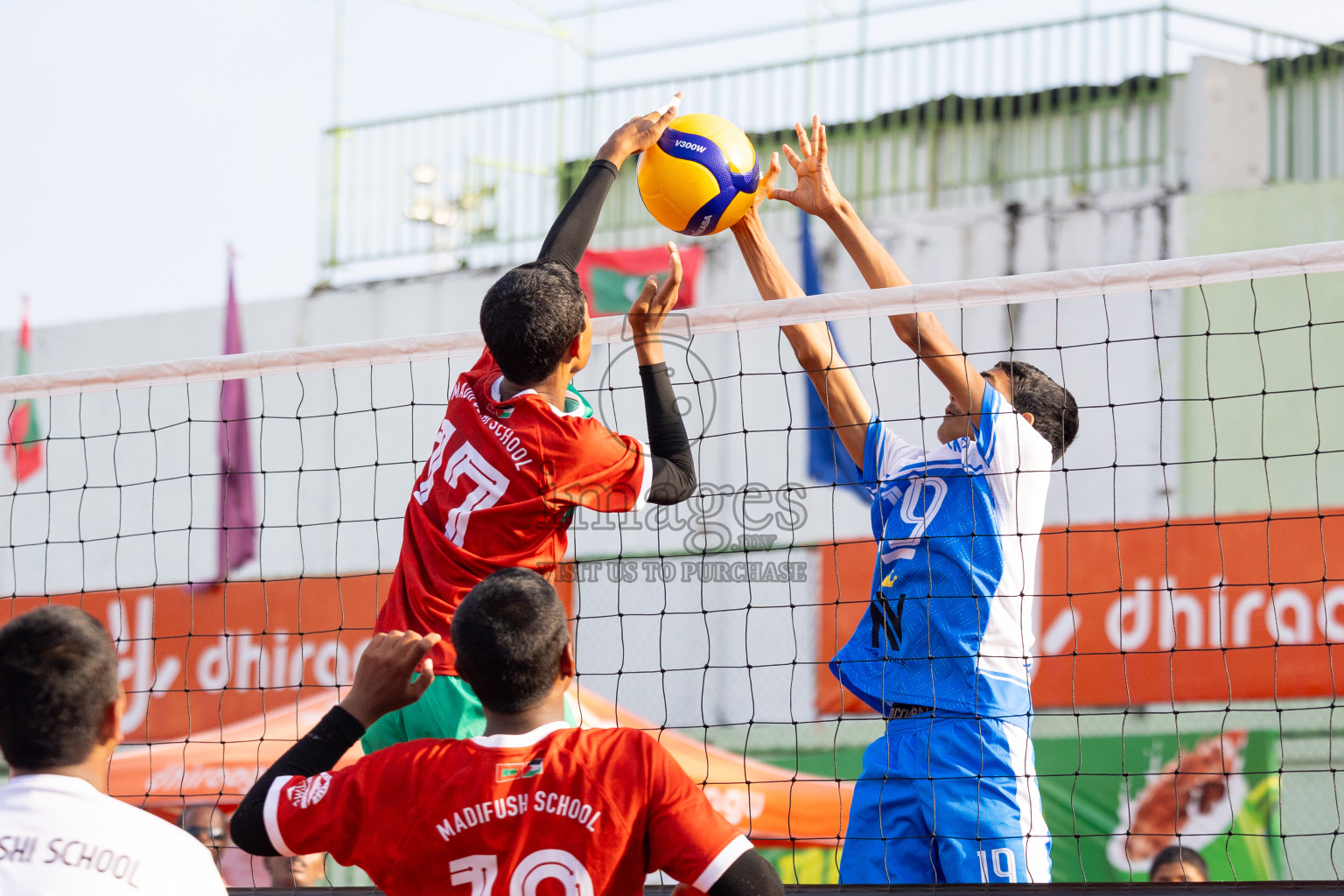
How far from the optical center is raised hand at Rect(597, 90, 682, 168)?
3704 mm

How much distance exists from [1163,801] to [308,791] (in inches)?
278

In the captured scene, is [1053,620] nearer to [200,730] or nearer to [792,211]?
[792,211]

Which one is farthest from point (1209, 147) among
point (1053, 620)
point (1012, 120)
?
point (1053, 620)

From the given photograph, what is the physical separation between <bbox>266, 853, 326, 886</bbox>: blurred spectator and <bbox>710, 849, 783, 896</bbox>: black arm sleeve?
4773 mm

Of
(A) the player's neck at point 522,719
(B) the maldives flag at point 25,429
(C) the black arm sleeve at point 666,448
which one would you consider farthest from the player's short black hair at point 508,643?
(B) the maldives flag at point 25,429

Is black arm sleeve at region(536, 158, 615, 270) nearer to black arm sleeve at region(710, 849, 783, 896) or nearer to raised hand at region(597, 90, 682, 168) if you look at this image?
raised hand at region(597, 90, 682, 168)

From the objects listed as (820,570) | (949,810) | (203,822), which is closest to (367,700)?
(949,810)

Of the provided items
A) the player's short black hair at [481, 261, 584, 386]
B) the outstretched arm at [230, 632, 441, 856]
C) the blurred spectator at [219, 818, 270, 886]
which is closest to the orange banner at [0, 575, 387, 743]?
the blurred spectator at [219, 818, 270, 886]

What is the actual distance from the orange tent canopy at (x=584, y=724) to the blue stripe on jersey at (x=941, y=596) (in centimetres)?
364

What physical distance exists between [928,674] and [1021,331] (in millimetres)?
7081

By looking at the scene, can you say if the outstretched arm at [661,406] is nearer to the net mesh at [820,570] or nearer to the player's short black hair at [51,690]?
the player's short black hair at [51,690]

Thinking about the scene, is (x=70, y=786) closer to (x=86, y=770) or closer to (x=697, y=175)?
(x=86, y=770)

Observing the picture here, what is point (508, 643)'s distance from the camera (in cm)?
220

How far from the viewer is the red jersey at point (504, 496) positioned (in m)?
2.93
